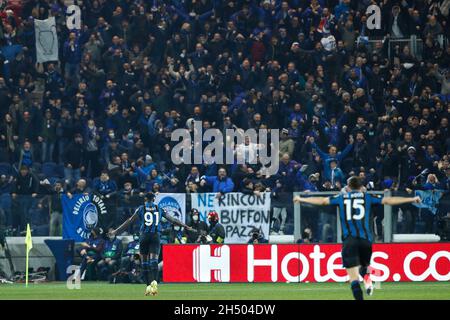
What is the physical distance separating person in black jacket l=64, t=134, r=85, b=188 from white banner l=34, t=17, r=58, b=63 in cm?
367

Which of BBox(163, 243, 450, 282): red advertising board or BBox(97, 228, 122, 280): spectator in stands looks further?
BBox(97, 228, 122, 280): spectator in stands

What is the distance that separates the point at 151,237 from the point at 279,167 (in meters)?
6.91

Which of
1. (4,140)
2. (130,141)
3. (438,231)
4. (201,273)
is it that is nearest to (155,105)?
(130,141)

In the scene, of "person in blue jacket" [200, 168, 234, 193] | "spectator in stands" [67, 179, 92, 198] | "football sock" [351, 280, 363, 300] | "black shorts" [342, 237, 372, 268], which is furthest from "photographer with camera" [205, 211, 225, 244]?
"football sock" [351, 280, 363, 300]

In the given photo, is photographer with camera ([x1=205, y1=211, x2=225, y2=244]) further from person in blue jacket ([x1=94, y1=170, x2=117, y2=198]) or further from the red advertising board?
person in blue jacket ([x1=94, y1=170, x2=117, y2=198])

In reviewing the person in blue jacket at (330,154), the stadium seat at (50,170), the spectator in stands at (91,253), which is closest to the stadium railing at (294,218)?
the spectator in stands at (91,253)

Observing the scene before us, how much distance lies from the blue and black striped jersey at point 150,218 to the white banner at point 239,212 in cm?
515

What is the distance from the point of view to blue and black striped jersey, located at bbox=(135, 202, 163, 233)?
24.7 meters

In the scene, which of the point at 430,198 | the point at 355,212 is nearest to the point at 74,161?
the point at 430,198

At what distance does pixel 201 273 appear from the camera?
28656 mm

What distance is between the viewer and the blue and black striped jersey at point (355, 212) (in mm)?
20047

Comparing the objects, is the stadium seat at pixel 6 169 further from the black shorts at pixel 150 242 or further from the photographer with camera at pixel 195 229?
the black shorts at pixel 150 242

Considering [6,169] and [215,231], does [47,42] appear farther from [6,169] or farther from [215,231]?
[215,231]

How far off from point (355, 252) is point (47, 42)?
57.7 feet
